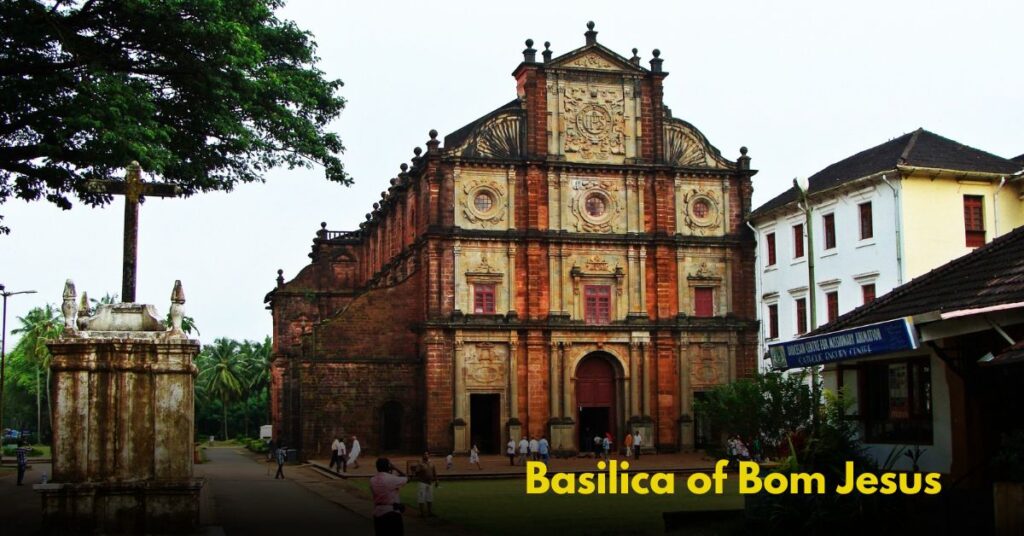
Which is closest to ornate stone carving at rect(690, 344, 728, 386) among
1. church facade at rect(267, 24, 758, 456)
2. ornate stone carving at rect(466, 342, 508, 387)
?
church facade at rect(267, 24, 758, 456)

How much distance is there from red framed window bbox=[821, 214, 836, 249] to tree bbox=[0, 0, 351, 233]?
22047 millimetres

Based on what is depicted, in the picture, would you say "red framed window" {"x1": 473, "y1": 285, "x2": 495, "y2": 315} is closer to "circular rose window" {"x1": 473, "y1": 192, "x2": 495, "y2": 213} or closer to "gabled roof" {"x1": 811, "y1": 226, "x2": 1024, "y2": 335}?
"circular rose window" {"x1": 473, "y1": 192, "x2": 495, "y2": 213}

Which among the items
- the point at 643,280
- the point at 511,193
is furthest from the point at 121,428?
the point at 643,280

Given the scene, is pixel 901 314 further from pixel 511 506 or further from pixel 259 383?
pixel 259 383

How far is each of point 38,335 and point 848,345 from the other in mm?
70535

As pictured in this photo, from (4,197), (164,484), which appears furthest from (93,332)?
(4,197)

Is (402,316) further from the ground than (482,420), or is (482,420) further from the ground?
(402,316)

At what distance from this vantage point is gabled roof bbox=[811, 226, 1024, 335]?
48.2 feet

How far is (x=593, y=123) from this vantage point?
45.1 m

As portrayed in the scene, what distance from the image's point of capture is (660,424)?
44.3 meters

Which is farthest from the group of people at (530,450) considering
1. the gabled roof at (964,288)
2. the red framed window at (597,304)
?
the gabled roof at (964,288)

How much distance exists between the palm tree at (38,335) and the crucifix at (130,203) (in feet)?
184

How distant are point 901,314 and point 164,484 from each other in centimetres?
1094

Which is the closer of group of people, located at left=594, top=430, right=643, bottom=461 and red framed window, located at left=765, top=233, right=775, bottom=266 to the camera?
group of people, located at left=594, top=430, right=643, bottom=461
